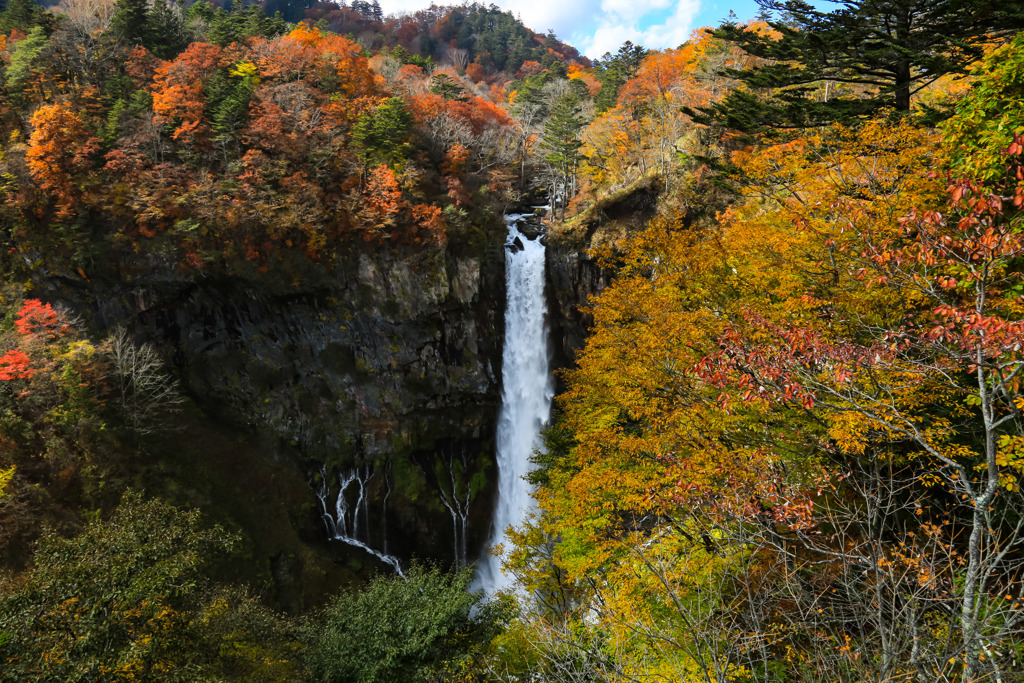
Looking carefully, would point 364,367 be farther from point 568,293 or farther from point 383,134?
point 383,134

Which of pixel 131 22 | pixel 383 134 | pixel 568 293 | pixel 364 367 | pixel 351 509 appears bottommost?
pixel 351 509

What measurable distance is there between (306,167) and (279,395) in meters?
11.0

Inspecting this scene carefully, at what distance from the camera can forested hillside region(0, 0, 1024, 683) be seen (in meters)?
6.96

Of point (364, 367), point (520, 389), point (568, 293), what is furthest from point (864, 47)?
point (364, 367)

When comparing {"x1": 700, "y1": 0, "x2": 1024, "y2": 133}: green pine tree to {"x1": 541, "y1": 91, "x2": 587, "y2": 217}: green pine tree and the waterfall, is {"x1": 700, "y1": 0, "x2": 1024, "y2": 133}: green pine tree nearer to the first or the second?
{"x1": 541, "y1": 91, "x2": 587, "y2": 217}: green pine tree

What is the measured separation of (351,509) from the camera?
2383 cm

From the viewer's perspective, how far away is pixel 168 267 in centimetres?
2109

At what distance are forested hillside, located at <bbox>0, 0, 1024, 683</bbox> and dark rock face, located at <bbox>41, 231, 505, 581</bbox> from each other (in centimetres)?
16

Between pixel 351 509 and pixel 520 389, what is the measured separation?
1037cm

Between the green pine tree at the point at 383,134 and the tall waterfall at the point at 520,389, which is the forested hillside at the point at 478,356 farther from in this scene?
the tall waterfall at the point at 520,389

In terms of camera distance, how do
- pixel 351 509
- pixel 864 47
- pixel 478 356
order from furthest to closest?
pixel 478 356 < pixel 351 509 < pixel 864 47

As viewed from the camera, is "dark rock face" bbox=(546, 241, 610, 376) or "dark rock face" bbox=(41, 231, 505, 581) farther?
"dark rock face" bbox=(546, 241, 610, 376)

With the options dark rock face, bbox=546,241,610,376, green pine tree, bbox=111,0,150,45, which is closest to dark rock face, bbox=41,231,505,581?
dark rock face, bbox=546,241,610,376

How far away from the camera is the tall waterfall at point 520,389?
2477 cm
